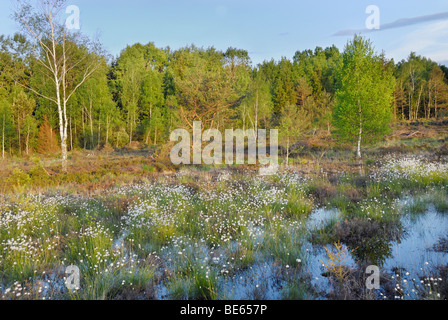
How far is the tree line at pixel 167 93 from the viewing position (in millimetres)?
18609

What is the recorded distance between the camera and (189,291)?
4145 millimetres

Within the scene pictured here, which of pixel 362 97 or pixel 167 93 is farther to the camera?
pixel 167 93

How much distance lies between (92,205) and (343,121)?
17273mm

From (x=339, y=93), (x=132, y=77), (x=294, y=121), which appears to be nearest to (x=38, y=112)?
(x=132, y=77)

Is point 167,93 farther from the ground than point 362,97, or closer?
farther from the ground

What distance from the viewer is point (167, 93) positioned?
51.4m

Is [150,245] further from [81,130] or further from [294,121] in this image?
[81,130]

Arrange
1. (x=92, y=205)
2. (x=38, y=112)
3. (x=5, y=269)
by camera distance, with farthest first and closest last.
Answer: (x=38, y=112), (x=92, y=205), (x=5, y=269)

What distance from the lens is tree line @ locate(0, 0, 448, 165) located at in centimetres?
1861

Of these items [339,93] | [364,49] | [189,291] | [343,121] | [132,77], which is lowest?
[189,291]

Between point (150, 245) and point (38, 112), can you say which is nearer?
point (150, 245)

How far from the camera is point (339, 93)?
1908 cm

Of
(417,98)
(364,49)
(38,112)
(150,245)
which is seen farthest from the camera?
(417,98)

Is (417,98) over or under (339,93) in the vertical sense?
over
